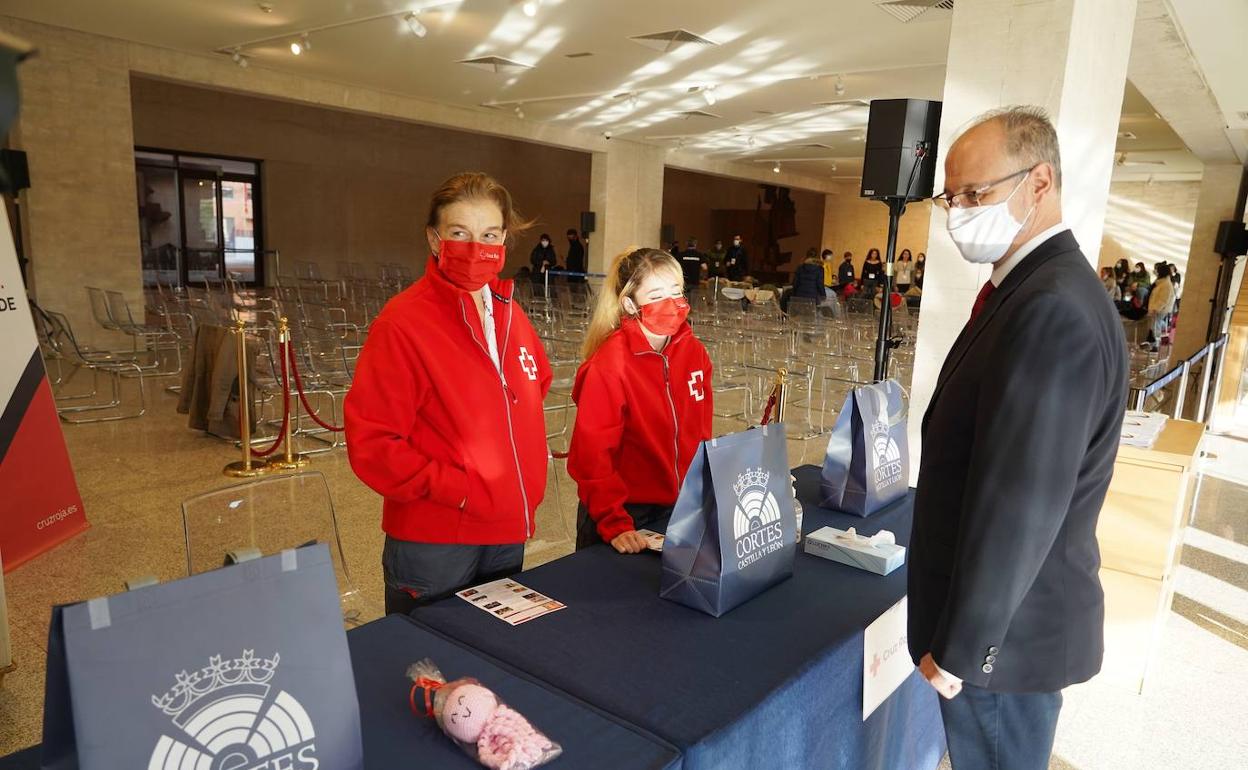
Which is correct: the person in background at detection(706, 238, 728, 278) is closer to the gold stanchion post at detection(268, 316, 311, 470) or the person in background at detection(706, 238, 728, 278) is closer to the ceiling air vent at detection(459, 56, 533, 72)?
the ceiling air vent at detection(459, 56, 533, 72)

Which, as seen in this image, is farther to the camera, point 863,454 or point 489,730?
point 863,454

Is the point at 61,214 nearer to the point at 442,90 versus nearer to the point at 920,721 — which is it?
the point at 442,90

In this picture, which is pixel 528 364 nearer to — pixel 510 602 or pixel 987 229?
pixel 510 602

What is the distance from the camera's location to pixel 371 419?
→ 1.78m

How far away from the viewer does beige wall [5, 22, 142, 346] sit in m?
9.21

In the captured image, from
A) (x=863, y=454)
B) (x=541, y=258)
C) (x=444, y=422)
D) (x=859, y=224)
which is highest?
(x=859, y=224)

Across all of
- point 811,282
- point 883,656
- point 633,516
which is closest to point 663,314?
point 633,516

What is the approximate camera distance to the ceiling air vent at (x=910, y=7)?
6.76 m

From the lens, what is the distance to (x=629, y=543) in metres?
1.93

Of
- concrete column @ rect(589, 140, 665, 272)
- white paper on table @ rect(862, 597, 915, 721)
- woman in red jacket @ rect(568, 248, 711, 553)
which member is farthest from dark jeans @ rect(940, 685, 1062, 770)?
concrete column @ rect(589, 140, 665, 272)

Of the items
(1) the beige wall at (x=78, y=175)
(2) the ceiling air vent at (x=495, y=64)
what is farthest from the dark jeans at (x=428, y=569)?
(1) the beige wall at (x=78, y=175)

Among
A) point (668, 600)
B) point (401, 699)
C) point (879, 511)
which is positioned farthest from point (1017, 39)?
point (401, 699)

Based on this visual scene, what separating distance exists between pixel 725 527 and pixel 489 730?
0.63 m

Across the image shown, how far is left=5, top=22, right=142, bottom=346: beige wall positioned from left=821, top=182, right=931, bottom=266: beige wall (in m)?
21.4
